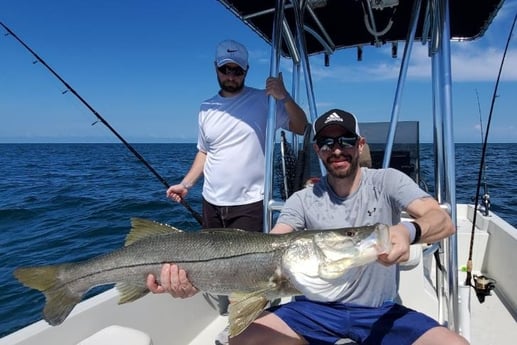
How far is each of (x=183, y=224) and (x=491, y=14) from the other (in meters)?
7.51

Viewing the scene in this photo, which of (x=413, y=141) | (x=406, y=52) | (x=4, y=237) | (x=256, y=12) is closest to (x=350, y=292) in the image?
(x=406, y=52)

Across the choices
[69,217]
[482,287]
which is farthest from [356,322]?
[69,217]

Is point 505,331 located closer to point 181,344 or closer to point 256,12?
point 181,344

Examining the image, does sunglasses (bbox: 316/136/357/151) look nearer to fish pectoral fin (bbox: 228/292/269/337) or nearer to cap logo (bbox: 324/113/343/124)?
cap logo (bbox: 324/113/343/124)

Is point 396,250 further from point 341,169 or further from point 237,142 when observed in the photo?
point 237,142

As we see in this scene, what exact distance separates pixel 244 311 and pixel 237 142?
164 cm

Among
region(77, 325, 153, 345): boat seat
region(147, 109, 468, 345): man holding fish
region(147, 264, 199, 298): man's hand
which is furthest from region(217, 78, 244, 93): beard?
region(77, 325, 153, 345): boat seat

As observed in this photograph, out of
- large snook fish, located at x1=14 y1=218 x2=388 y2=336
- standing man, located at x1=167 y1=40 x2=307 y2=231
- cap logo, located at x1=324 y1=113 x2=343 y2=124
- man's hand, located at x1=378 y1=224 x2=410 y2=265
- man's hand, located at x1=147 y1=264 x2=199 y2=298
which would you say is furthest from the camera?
standing man, located at x1=167 y1=40 x2=307 y2=231

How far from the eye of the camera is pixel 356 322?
2.41 metres

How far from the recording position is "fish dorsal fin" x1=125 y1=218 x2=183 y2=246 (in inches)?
96.1

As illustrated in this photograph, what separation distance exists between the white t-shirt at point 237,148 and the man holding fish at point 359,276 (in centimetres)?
76

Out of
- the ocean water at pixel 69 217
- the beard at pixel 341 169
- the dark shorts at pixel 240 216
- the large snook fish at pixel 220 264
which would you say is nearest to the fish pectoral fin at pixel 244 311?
the large snook fish at pixel 220 264

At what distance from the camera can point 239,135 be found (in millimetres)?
3471

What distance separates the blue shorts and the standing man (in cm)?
109
